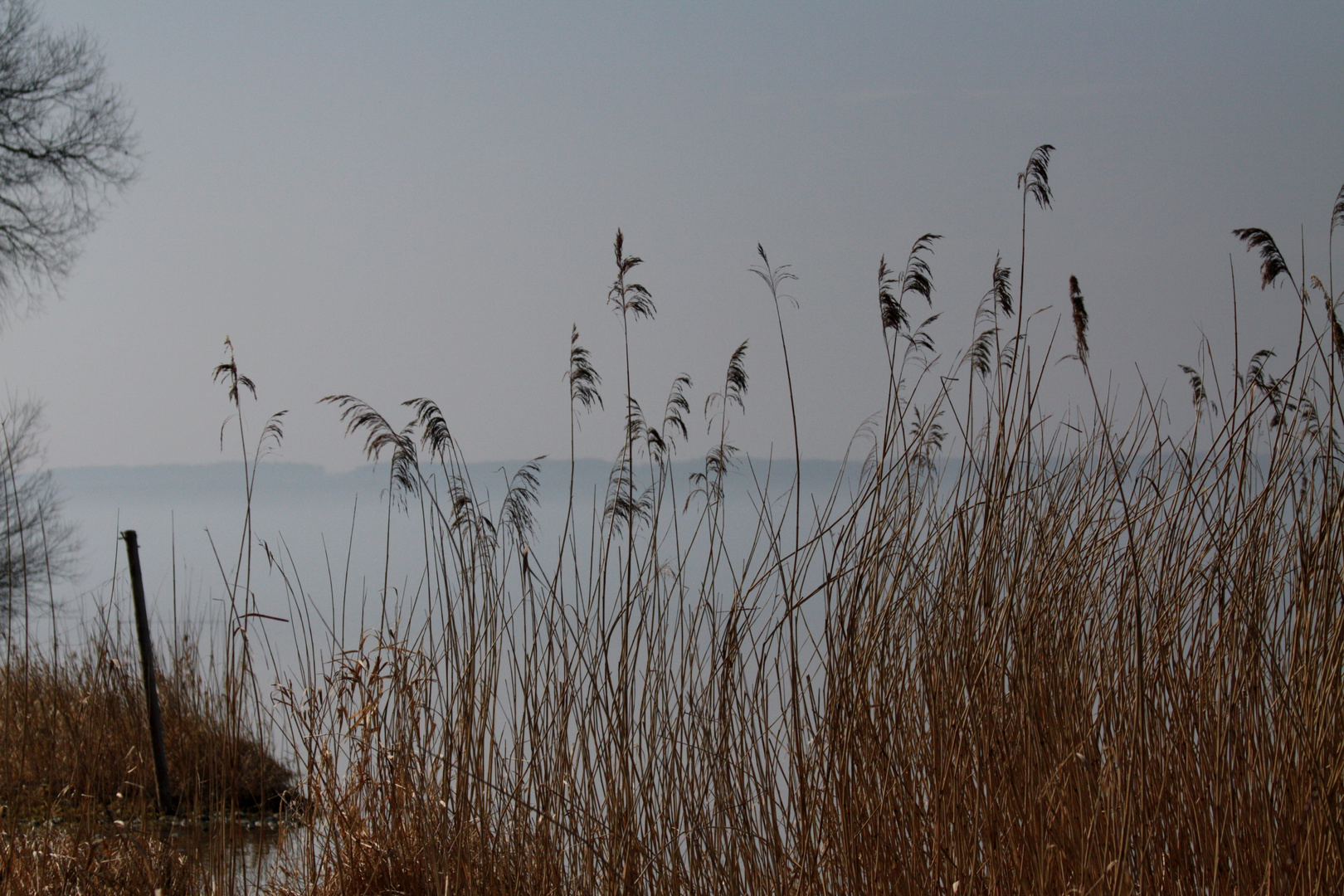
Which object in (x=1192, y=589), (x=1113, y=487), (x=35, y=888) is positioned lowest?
(x=35, y=888)

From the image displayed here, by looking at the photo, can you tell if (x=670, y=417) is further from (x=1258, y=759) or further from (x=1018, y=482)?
(x=1258, y=759)

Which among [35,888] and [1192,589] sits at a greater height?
[1192,589]

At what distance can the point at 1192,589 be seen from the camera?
2252 millimetres

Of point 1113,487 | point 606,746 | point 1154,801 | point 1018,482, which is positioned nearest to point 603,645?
point 606,746

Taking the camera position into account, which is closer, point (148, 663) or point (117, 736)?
point (148, 663)

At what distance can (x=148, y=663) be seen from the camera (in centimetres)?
438

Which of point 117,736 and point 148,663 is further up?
point 148,663

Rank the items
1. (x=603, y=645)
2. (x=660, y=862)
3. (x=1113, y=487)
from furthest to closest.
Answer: (x=1113, y=487) → (x=603, y=645) → (x=660, y=862)

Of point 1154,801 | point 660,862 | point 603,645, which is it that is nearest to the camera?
point 1154,801

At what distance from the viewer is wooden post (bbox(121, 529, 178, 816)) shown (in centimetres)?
420

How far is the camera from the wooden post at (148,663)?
420 centimetres

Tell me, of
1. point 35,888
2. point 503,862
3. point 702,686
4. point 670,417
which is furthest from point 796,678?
point 35,888

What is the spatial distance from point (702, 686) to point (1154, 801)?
0.93 meters

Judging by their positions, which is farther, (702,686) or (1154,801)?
(702,686)
